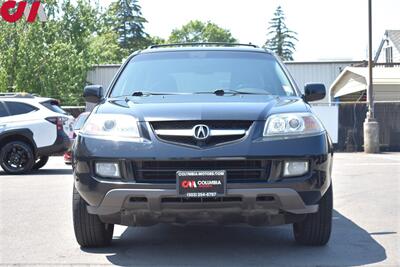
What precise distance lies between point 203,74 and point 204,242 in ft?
5.04

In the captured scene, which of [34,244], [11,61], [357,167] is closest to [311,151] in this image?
[34,244]

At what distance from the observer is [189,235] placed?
20.5 ft

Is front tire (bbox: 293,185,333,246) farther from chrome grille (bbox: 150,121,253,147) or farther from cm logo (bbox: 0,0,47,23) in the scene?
cm logo (bbox: 0,0,47,23)

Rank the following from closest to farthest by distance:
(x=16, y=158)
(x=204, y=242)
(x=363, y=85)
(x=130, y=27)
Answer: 1. (x=204, y=242)
2. (x=16, y=158)
3. (x=363, y=85)
4. (x=130, y=27)

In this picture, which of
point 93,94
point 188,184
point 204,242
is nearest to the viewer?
point 188,184

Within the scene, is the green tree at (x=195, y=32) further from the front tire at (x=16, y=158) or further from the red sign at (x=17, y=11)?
the front tire at (x=16, y=158)

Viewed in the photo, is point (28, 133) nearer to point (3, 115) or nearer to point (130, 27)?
point (3, 115)

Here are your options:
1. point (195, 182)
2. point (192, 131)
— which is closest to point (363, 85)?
point (192, 131)

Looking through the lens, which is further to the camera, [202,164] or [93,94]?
[93,94]

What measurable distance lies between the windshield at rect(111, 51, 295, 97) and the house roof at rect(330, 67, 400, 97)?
23856 millimetres

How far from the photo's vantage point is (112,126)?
5.01 meters

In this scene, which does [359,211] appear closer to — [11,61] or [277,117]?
[277,117]

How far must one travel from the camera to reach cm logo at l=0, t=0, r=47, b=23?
36.2 metres

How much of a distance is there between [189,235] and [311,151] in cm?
183
